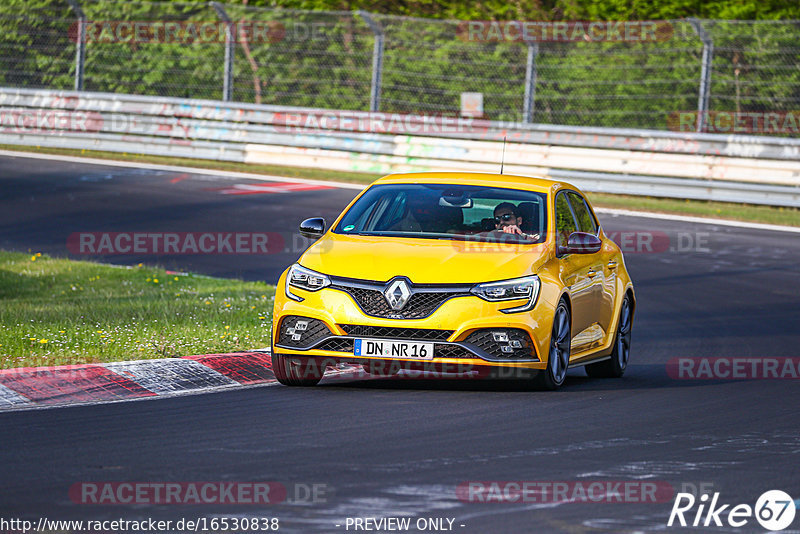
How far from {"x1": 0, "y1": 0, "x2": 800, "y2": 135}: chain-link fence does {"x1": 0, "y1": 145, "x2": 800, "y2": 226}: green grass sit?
1.39 m

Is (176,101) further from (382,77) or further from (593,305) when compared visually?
(593,305)

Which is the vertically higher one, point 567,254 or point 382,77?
point 382,77

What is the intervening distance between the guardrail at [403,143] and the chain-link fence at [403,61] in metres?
0.56

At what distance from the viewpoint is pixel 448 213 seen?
1045 centimetres

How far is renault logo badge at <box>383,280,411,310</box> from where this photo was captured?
360 inches

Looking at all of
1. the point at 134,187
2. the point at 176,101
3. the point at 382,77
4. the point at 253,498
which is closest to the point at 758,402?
the point at 253,498

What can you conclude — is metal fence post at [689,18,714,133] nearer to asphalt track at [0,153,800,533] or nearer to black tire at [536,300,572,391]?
asphalt track at [0,153,800,533]

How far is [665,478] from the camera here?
674cm

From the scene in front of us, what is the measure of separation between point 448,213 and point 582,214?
5.02 ft

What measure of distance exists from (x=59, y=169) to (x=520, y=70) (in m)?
8.71

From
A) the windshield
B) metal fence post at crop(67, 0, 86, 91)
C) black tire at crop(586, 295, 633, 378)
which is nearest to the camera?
the windshield

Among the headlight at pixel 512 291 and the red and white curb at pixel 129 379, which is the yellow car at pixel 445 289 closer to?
the headlight at pixel 512 291

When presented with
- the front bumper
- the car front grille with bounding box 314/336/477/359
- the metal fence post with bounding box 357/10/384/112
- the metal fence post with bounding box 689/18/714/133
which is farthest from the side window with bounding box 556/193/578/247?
the metal fence post with bounding box 357/10/384/112

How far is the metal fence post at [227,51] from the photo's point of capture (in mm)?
26891
